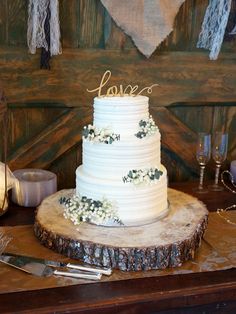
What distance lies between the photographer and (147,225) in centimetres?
118

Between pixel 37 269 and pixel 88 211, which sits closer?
pixel 37 269

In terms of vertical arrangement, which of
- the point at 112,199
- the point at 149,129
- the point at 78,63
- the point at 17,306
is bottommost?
the point at 17,306

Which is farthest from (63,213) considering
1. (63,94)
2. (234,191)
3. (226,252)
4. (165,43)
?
(165,43)

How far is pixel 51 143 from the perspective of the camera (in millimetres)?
1721

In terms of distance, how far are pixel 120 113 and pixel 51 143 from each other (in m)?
0.62

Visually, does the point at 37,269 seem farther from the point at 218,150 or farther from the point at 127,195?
the point at 218,150

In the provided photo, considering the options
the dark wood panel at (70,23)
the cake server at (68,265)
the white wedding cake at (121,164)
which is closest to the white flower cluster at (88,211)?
the white wedding cake at (121,164)

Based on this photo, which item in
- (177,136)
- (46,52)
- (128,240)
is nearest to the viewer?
(128,240)

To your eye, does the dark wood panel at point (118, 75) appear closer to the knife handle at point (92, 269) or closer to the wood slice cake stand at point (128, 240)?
the wood slice cake stand at point (128, 240)

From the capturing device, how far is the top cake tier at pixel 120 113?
3.77ft

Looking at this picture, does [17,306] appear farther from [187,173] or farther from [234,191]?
[187,173]

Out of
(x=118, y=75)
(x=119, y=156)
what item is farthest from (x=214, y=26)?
(x=119, y=156)

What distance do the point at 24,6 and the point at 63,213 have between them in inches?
30.3

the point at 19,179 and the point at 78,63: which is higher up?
the point at 78,63
